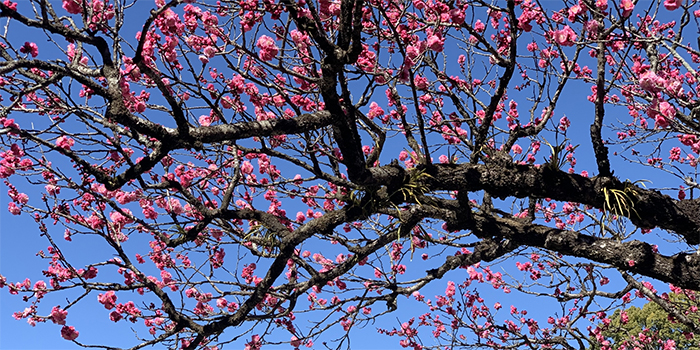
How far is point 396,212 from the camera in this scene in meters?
4.81

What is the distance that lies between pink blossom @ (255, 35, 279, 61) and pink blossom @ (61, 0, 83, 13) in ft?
4.24

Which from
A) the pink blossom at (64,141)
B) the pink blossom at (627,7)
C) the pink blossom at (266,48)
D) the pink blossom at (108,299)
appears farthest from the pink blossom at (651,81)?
the pink blossom at (108,299)

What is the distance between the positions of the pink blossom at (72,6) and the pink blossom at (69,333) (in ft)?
10.6

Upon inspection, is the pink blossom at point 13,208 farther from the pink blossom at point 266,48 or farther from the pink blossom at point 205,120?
the pink blossom at point 266,48

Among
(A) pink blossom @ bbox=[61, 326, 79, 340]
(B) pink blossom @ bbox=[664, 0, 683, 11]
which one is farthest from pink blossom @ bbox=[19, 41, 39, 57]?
(B) pink blossom @ bbox=[664, 0, 683, 11]

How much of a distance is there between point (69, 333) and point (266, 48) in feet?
12.1

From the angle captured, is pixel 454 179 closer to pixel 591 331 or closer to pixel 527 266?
pixel 527 266

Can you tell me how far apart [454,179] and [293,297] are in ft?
7.05

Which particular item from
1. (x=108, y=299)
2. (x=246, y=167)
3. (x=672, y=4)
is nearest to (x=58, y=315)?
(x=108, y=299)

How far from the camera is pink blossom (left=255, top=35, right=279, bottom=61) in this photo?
359cm

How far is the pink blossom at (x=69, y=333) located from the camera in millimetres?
4930

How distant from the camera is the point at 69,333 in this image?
196 inches

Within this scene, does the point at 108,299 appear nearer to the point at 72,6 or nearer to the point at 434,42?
the point at 72,6

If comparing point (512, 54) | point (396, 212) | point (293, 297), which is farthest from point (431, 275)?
point (512, 54)
